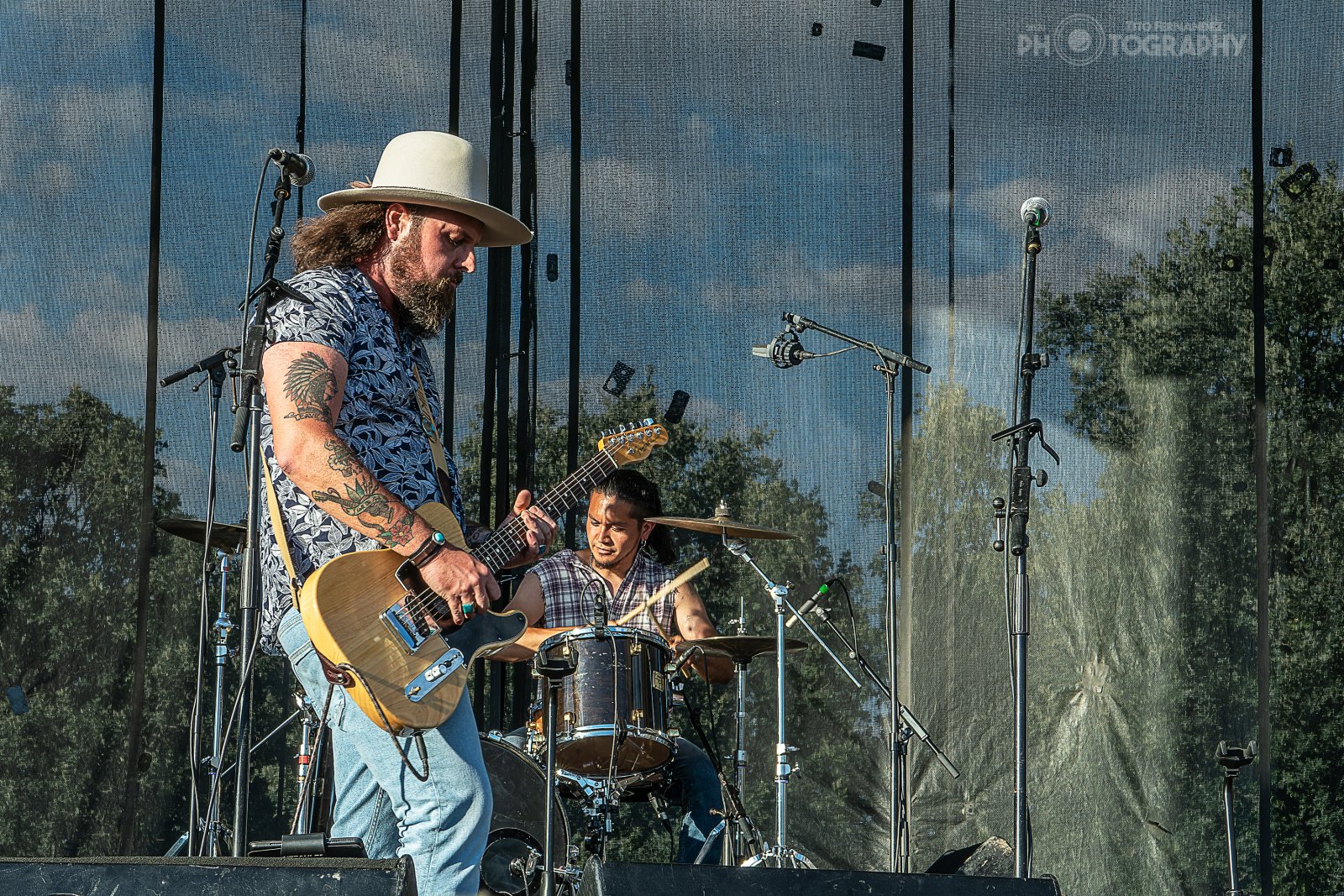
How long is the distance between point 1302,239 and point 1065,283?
86 centimetres

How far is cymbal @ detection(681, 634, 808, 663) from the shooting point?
4359 mm

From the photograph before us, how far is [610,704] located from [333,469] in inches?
70.6

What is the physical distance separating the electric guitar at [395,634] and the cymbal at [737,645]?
163cm

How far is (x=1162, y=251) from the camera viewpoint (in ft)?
17.0

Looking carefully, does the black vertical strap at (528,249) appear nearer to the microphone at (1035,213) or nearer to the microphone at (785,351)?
the microphone at (785,351)

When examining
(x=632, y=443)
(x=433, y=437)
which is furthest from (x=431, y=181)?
(x=632, y=443)

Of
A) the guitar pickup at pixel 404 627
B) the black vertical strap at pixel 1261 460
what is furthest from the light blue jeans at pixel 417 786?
the black vertical strap at pixel 1261 460

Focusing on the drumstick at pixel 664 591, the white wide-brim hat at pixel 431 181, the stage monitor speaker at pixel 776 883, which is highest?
the white wide-brim hat at pixel 431 181

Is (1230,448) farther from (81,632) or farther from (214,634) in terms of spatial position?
(81,632)

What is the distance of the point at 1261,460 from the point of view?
506cm

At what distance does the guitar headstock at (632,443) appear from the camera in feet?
13.0

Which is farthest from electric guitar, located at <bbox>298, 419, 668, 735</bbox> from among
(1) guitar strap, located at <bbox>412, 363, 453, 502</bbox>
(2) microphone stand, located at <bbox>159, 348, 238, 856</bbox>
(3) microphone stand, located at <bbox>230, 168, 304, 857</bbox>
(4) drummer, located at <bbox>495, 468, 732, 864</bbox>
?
(4) drummer, located at <bbox>495, 468, 732, 864</bbox>

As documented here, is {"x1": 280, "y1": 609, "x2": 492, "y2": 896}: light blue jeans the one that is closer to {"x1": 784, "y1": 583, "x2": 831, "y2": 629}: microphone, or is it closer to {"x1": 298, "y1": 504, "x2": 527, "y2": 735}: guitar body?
{"x1": 298, "y1": 504, "x2": 527, "y2": 735}: guitar body

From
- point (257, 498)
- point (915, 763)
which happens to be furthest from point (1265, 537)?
point (257, 498)
